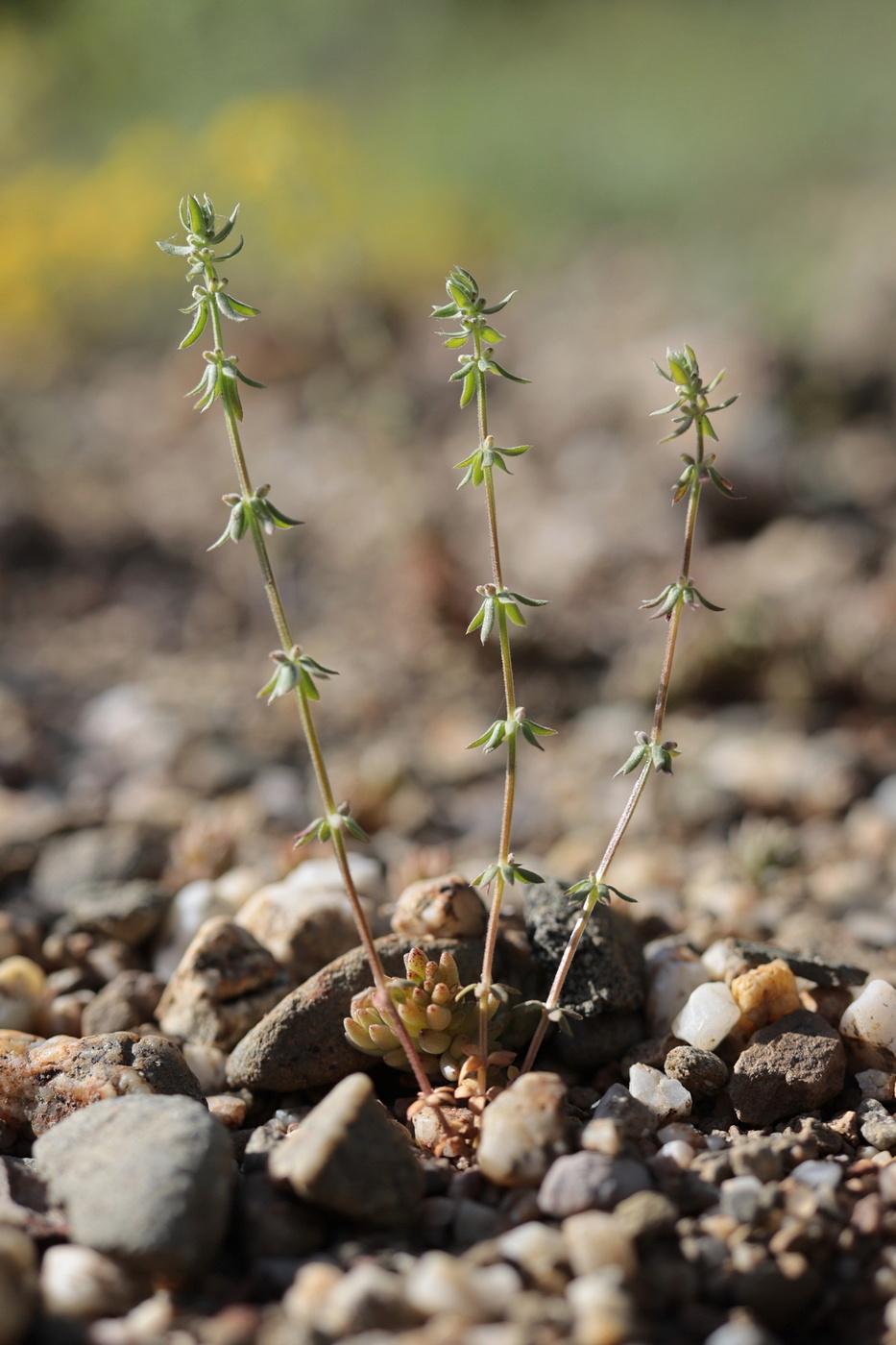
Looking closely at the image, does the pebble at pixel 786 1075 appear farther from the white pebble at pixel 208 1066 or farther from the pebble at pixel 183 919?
the pebble at pixel 183 919

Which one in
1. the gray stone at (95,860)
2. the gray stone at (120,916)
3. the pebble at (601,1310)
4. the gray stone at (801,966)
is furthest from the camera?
the gray stone at (95,860)

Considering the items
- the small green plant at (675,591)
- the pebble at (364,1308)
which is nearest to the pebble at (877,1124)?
the small green plant at (675,591)

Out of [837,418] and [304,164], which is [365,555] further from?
[837,418]

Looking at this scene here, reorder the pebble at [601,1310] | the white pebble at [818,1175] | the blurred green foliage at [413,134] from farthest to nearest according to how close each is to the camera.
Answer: the blurred green foliage at [413,134]
the white pebble at [818,1175]
the pebble at [601,1310]

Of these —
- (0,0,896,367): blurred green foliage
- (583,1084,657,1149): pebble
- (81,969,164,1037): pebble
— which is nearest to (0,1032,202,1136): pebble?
(81,969,164,1037): pebble

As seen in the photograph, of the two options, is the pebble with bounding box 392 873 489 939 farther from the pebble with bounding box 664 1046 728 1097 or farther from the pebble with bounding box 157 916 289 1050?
the pebble with bounding box 664 1046 728 1097

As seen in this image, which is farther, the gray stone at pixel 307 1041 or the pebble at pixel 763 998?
the pebble at pixel 763 998

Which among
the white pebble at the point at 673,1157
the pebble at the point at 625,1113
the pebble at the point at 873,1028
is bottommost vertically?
the white pebble at the point at 673,1157

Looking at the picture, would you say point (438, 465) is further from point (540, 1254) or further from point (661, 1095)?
point (540, 1254)

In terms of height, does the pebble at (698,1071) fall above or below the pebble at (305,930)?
below
